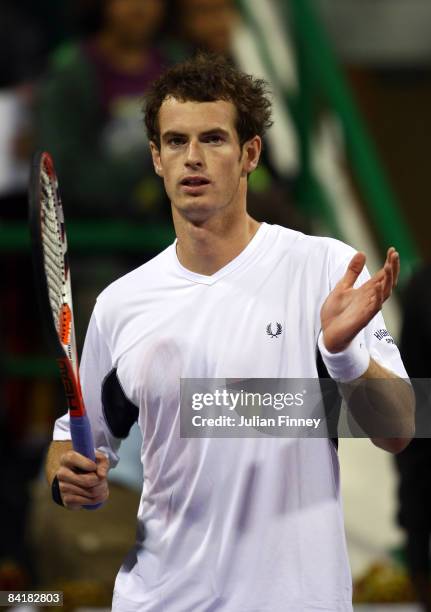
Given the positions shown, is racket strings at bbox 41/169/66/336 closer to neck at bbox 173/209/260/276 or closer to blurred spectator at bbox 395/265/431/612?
neck at bbox 173/209/260/276

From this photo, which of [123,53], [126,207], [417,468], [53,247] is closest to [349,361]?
[53,247]

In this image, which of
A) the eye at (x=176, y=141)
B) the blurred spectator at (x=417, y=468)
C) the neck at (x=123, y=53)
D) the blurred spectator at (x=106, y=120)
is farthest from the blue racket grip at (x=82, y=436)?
the neck at (x=123, y=53)

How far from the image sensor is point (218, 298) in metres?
3.51

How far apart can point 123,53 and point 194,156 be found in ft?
9.94

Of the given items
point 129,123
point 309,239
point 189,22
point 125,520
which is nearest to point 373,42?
point 189,22

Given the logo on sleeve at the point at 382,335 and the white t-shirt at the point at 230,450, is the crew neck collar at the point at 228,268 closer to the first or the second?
the white t-shirt at the point at 230,450

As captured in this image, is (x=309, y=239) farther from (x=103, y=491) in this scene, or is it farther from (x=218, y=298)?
(x=103, y=491)

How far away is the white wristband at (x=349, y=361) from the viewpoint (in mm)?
3221

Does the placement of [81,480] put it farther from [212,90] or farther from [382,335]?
[212,90]

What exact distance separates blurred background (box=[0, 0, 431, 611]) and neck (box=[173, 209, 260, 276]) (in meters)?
0.60

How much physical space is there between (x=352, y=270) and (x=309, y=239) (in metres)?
0.36

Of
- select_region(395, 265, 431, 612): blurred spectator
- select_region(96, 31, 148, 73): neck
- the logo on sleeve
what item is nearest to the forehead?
the logo on sleeve

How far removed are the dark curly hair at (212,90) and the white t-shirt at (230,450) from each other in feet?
0.87

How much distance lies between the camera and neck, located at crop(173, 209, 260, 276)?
11.5ft
